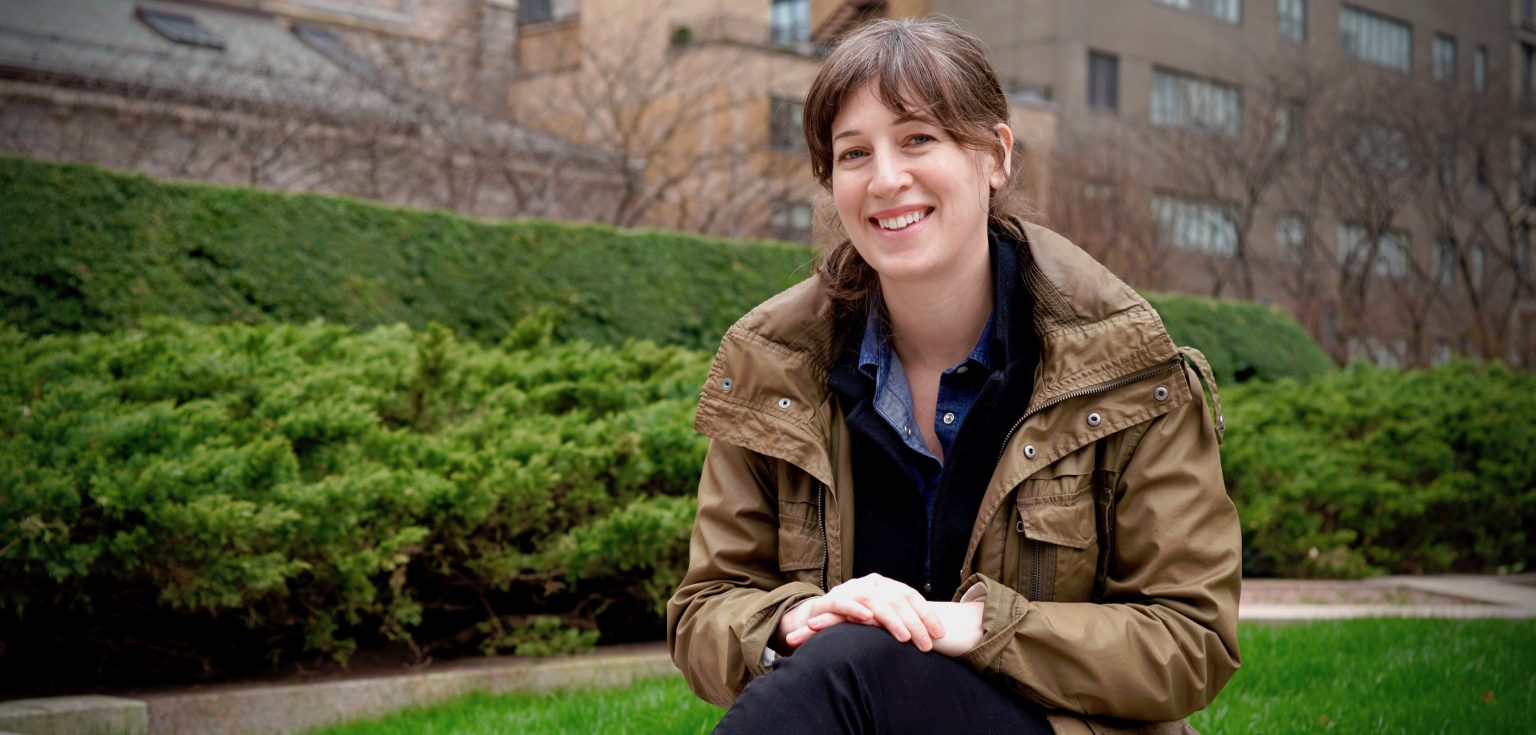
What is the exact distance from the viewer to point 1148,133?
24.4m

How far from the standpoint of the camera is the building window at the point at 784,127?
709 inches

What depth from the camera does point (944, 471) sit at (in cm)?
247

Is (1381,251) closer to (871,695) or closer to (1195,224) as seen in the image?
(1195,224)

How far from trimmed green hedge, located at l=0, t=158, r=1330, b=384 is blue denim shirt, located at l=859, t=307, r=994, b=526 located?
6.31 m

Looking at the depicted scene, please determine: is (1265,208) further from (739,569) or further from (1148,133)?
(739,569)

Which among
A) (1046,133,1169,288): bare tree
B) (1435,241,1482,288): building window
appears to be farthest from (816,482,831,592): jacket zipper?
(1435,241,1482,288): building window

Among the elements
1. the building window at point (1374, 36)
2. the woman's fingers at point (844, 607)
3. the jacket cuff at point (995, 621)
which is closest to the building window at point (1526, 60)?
the building window at point (1374, 36)

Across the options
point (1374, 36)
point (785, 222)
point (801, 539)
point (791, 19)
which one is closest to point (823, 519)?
point (801, 539)

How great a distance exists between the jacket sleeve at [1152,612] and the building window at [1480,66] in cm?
2905

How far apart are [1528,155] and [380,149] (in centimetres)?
2231

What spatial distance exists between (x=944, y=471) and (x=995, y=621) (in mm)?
353

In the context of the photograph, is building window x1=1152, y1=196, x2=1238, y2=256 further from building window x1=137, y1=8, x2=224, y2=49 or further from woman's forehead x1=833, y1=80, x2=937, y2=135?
woman's forehead x1=833, y1=80, x2=937, y2=135

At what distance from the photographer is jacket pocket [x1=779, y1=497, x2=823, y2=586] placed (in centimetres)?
255

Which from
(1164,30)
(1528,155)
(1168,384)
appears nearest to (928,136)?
(1168,384)
